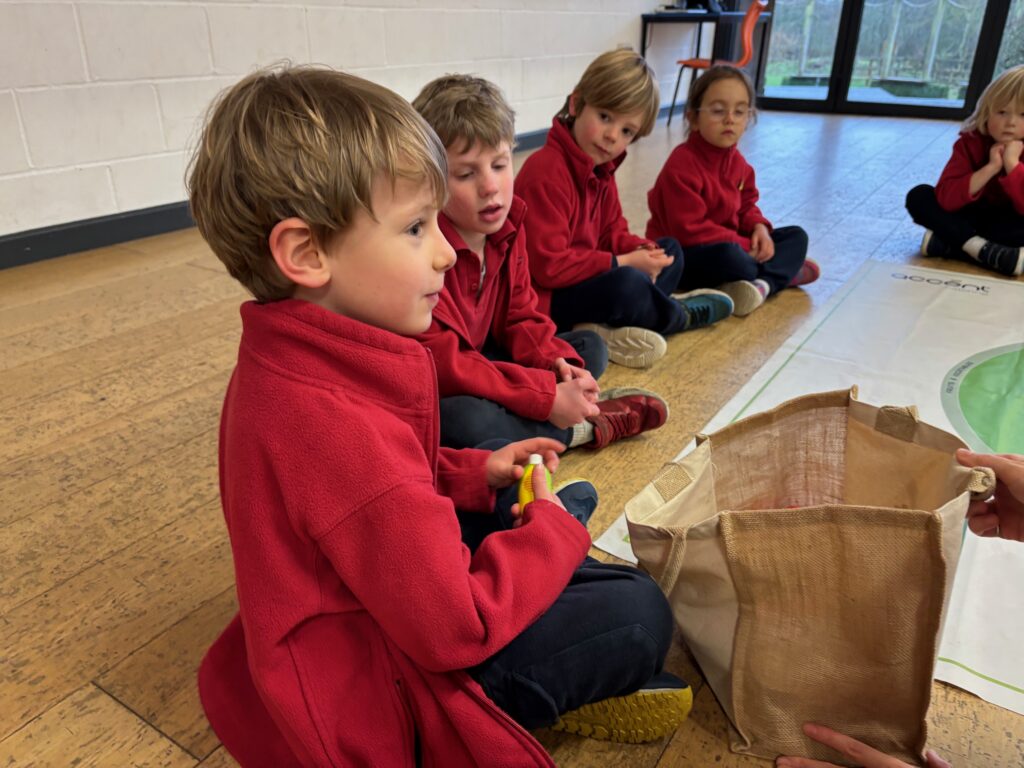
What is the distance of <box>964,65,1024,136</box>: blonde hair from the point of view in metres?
1.96

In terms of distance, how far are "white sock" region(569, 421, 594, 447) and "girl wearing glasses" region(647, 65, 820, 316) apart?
2.51 ft

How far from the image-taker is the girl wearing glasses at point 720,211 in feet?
6.19

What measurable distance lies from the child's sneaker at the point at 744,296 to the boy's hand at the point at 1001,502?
3.66 feet

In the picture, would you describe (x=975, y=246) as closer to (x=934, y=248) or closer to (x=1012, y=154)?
(x=934, y=248)

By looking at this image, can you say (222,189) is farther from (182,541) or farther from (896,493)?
(896,493)

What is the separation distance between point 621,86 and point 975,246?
1211 millimetres

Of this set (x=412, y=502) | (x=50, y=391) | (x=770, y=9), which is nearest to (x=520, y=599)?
(x=412, y=502)

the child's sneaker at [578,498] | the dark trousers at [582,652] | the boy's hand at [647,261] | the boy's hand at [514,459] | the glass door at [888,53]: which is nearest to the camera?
the dark trousers at [582,652]

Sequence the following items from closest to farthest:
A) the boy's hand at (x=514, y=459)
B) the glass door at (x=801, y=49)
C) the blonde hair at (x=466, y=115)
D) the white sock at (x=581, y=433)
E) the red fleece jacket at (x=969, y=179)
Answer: the boy's hand at (x=514, y=459) → the blonde hair at (x=466, y=115) → the white sock at (x=581, y=433) → the red fleece jacket at (x=969, y=179) → the glass door at (x=801, y=49)

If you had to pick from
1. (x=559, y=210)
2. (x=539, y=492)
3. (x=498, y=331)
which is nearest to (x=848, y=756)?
(x=539, y=492)

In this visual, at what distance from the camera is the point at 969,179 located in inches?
83.3

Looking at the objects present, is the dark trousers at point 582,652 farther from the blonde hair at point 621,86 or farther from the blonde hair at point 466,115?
the blonde hair at point 621,86

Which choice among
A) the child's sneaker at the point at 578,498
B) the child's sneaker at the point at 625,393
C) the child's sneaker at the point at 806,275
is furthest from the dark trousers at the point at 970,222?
the child's sneaker at the point at 578,498

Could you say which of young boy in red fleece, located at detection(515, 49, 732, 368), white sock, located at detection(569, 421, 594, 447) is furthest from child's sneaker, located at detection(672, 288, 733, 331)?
white sock, located at detection(569, 421, 594, 447)
